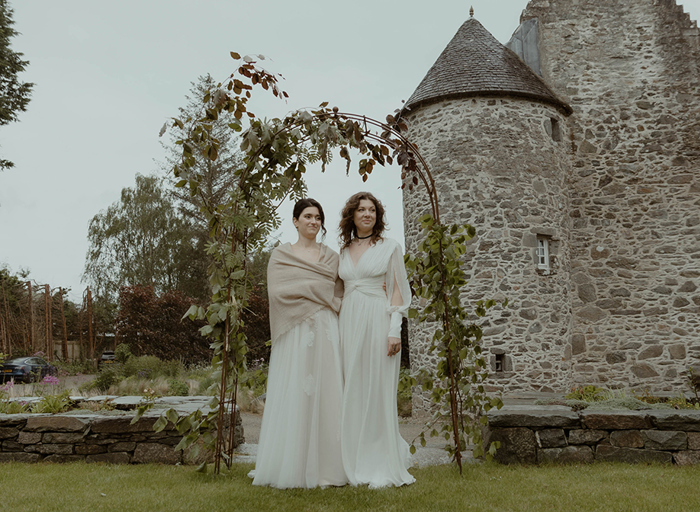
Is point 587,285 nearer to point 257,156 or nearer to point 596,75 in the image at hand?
point 596,75

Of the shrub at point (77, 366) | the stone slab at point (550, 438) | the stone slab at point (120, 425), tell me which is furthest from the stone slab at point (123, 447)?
the shrub at point (77, 366)

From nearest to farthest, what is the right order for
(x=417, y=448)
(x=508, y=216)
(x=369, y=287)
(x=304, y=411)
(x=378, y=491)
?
(x=378, y=491) < (x=304, y=411) < (x=369, y=287) < (x=417, y=448) < (x=508, y=216)

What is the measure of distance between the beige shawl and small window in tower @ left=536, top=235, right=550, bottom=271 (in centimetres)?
733

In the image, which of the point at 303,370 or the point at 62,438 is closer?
the point at 303,370

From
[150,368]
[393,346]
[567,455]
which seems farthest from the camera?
[150,368]

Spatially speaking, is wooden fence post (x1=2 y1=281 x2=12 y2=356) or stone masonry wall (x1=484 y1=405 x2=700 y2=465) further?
wooden fence post (x1=2 y1=281 x2=12 y2=356)

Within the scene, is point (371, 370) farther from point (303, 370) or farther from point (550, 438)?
point (550, 438)

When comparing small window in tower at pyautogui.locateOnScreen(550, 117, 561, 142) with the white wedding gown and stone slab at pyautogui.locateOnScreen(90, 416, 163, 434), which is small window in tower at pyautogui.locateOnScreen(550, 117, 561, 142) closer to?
the white wedding gown

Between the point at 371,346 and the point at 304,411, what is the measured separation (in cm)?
70

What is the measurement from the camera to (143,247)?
25.8 meters

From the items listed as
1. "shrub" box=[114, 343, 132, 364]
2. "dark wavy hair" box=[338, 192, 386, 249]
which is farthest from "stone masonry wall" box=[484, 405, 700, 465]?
"shrub" box=[114, 343, 132, 364]

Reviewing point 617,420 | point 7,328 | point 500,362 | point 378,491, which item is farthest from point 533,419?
point 7,328

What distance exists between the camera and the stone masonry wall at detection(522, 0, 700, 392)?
11.6 meters

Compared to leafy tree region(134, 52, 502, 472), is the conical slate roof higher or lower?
higher
